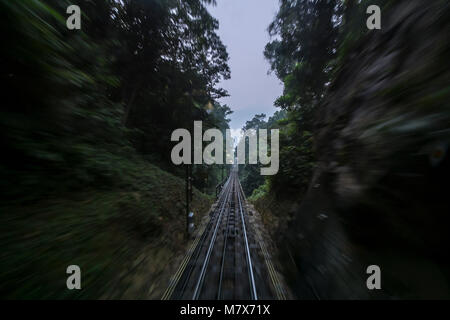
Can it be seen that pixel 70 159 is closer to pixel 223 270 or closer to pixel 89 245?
pixel 89 245

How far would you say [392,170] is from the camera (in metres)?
1.77

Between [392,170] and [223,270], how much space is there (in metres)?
4.80

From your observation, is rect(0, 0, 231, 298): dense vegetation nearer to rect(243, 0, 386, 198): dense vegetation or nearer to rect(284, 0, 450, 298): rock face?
rect(243, 0, 386, 198): dense vegetation

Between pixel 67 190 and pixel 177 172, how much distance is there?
299 inches

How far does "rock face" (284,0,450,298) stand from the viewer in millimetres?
1493

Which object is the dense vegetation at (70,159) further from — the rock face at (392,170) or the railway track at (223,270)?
the rock face at (392,170)

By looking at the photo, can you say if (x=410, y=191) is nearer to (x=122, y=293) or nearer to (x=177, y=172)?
(x=122, y=293)

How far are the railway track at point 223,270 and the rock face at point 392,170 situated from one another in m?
1.14

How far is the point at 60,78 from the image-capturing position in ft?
8.00

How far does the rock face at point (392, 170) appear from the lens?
149 cm

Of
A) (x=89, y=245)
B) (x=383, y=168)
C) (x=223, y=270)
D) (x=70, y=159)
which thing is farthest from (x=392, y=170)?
(x=70, y=159)
